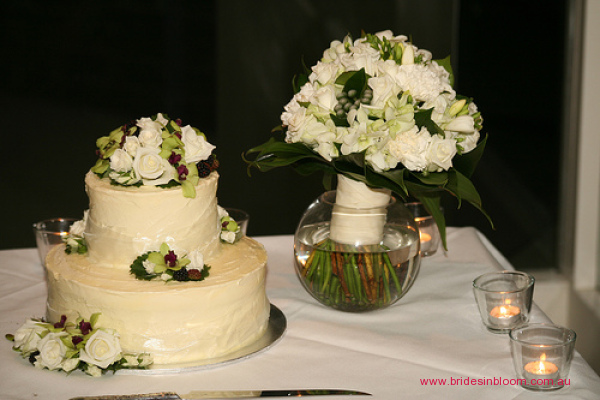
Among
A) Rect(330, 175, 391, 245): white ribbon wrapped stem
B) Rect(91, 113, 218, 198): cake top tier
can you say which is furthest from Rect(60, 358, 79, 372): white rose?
Rect(330, 175, 391, 245): white ribbon wrapped stem

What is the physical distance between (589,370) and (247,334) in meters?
0.92

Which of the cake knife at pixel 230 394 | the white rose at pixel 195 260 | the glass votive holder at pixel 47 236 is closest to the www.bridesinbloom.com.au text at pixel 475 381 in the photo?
the cake knife at pixel 230 394

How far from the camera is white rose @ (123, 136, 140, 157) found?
78.1 inches

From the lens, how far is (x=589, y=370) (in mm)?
1896

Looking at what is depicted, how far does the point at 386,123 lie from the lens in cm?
201

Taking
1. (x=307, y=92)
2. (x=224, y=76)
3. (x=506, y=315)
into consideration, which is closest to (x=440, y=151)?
(x=307, y=92)

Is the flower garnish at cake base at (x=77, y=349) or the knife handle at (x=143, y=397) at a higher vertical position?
the flower garnish at cake base at (x=77, y=349)

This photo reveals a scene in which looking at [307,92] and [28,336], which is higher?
[307,92]

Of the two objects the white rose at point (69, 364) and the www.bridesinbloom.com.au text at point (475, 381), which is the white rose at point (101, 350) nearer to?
the white rose at point (69, 364)

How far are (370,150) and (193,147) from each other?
0.49m

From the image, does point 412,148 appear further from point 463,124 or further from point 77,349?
point 77,349

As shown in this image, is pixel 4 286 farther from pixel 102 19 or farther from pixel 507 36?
pixel 507 36

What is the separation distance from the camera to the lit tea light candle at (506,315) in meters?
2.13

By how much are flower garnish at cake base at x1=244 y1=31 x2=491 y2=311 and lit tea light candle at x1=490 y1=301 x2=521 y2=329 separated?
276mm
